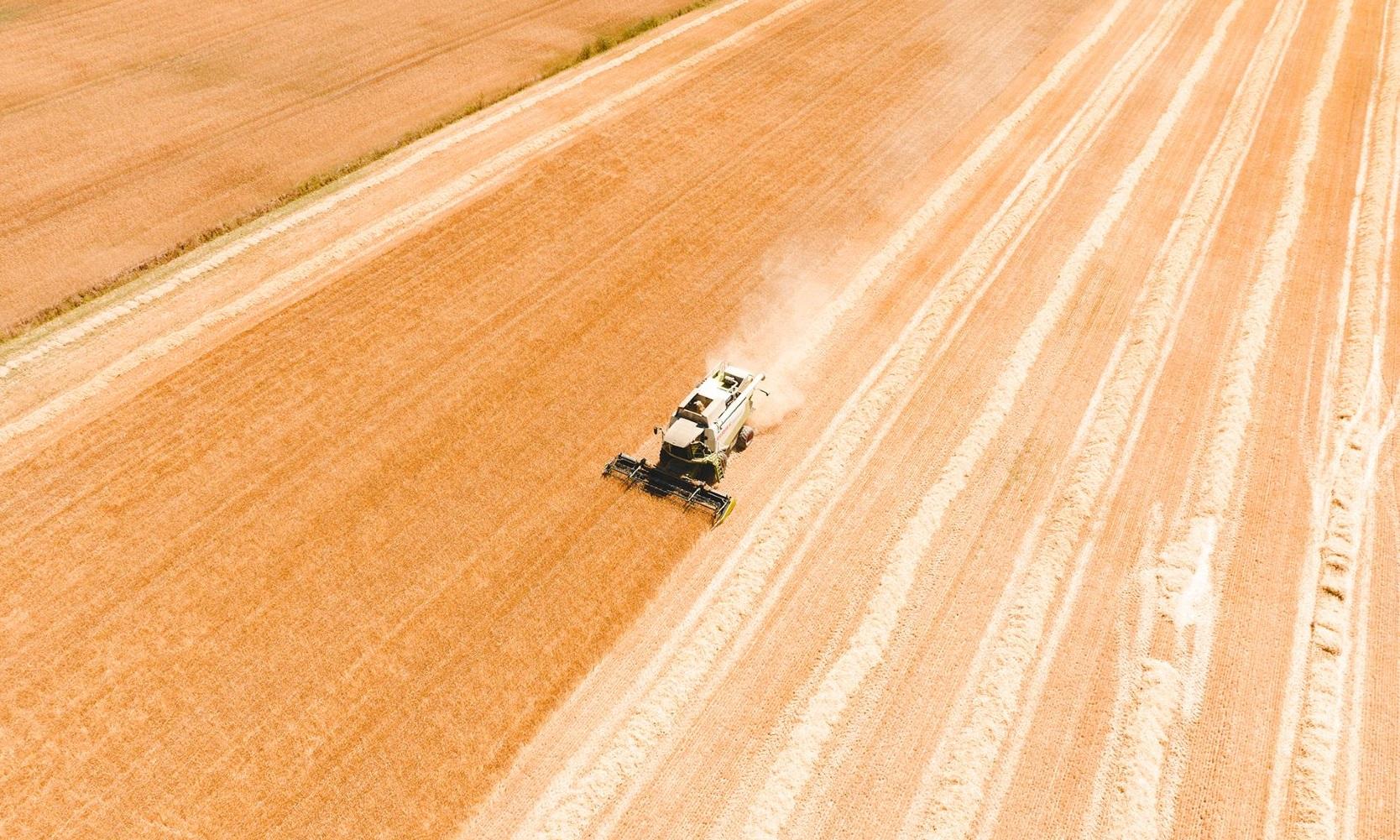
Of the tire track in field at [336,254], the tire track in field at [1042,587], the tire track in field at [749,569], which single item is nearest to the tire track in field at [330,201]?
the tire track in field at [336,254]

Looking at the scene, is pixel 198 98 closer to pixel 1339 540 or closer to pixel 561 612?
pixel 561 612

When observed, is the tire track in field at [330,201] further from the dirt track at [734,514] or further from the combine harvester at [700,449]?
the combine harvester at [700,449]

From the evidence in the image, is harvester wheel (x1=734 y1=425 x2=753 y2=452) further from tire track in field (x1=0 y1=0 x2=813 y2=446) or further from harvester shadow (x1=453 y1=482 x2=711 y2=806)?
tire track in field (x1=0 y1=0 x2=813 y2=446)

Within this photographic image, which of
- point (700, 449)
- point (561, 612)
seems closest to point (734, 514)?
point (700, 449)

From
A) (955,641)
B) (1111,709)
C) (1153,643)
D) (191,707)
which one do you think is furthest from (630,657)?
(1153,643)

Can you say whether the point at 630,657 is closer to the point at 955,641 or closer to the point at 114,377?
the point at 955,641

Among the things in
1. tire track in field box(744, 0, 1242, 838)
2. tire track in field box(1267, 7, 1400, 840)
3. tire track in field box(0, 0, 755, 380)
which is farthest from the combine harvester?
tire track in field box(0, 0, 755, 380)

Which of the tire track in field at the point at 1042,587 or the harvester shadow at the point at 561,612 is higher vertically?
the tire track in field at the point at 1042,587
